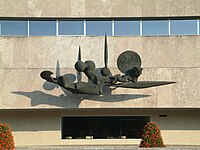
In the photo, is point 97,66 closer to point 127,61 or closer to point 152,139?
point 127,61

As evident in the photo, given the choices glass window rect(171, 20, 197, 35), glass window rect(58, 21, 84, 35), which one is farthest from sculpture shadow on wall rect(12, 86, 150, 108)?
glass window rect(171, 20, 197, 35)

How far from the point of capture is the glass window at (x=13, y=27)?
91.5 feet

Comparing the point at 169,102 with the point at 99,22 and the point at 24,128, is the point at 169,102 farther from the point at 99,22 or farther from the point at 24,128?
the point at 24,128

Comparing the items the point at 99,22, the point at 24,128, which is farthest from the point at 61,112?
the point at 99,22

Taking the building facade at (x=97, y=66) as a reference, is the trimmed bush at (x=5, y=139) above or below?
below

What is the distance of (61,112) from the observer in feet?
93.6

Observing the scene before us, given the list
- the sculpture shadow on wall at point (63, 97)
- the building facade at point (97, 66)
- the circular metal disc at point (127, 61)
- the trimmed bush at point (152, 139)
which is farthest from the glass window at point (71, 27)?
the trimmed bush at point (152, 139)

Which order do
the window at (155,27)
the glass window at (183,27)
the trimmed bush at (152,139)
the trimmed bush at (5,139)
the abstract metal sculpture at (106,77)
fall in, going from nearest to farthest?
the trimmed bush at (5,139) < the trimmed bush at (152,139) < the abstract metal sculpture at (106,77) < the glass window at (183,27) < the window at (155,27)

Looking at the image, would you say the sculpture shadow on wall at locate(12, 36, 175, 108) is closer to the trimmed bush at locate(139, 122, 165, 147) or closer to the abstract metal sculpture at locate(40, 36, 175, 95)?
the abstract metal sculpture at locate(40, 36, 175, 95)

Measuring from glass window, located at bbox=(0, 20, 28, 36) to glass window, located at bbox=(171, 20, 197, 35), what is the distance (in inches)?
376

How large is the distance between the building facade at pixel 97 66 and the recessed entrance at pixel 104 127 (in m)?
0.07

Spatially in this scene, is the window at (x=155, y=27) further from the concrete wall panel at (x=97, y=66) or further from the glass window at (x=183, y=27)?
the concrete wall panel at (x=97, y=66)

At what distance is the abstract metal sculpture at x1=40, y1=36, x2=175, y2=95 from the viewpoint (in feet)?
81.3

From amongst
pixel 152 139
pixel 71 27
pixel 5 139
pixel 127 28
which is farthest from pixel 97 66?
pixel 5 139
